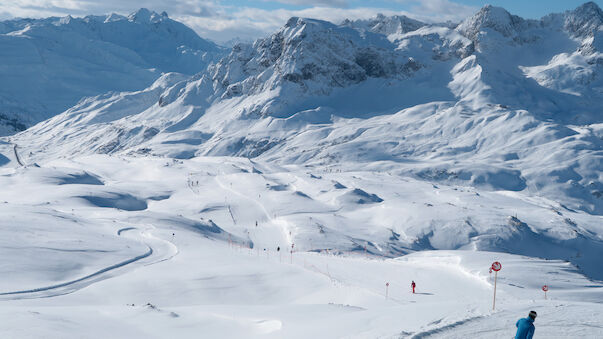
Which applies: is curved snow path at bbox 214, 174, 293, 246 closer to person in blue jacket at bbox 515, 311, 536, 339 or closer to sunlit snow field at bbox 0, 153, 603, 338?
sunlit snow field at bbox 0, 153, 603, 338

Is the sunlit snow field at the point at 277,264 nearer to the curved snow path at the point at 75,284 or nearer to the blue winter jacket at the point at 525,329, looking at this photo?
the curved snow path at the point at 75,284

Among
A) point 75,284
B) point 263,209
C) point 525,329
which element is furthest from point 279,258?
point 263,209

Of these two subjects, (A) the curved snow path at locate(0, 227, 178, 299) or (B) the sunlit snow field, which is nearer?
(B) the sunlit snow field

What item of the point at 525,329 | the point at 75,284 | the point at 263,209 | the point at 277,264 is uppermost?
the point at 263,209

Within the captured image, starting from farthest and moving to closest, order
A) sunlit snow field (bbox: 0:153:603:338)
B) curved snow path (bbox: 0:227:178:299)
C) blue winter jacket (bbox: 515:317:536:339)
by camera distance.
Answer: curved snow path (bbox: 0:227:178:299) → sunlit snow field (bbox: 0:153:603:338) → blue winter jacket (bbox: 515:317:536:339)

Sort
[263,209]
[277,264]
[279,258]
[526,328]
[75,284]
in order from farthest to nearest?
1. [263,209]
2. [279,258]
3. [277,264]
4. [75,284]
5. [526,328]

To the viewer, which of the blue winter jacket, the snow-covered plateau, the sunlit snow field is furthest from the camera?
the snow-covered plateau

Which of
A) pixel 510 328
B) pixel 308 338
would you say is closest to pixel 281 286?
pixel 308 338

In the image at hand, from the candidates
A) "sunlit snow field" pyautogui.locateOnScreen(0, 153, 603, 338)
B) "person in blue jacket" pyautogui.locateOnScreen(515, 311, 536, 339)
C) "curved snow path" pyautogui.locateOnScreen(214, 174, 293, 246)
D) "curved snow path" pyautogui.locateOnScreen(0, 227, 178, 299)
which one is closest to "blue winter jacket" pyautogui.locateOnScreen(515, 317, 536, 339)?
"person in blue jacket" pyautogui.locateOnScreen(515, 311, 536, 339)

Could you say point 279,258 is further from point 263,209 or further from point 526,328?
point 263,209

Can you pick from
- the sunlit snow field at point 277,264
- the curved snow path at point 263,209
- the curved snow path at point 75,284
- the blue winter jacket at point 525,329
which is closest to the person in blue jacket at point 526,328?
the blue winter jacket at point 525,329

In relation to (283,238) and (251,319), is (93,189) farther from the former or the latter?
(251,319)
